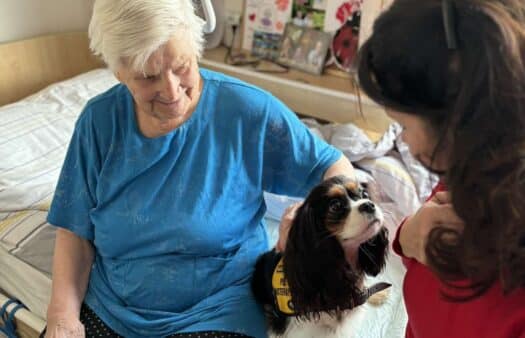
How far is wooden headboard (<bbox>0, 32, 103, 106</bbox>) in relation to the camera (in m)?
2.28

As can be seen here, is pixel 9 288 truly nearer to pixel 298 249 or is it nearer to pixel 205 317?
pixel 205 317

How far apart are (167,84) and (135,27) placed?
138 millimetres

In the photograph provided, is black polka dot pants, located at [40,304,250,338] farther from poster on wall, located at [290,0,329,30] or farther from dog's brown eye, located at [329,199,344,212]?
poster on wall, located at [290,0,329,30]

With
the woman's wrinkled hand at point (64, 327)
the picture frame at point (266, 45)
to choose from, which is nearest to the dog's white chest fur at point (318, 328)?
the woman's wrinkled hand at point (64, 327)

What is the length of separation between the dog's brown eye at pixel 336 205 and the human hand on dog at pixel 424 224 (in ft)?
1.01

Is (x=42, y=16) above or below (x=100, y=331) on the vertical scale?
above

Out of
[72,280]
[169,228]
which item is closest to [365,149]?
[169,228]

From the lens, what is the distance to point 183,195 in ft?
3.96

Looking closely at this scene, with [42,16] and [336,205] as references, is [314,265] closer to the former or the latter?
[336,205]

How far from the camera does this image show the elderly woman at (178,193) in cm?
120

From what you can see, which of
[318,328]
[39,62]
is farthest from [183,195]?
[39,62]

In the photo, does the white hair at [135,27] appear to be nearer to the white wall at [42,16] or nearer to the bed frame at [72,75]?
the bed frame at [72,75]

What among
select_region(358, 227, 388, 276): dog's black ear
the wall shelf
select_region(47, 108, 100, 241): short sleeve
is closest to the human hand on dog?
select_region(358, 227, 388, 276): dog's black ear

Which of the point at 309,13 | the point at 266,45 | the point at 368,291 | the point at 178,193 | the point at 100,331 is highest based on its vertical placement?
the point at 309,13
